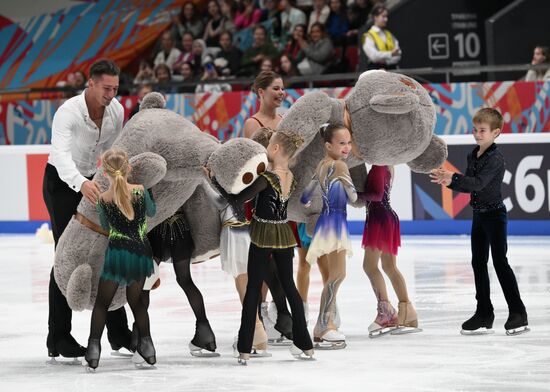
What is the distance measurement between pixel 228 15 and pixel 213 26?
293 millimetres

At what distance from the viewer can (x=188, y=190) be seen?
19.4 feet

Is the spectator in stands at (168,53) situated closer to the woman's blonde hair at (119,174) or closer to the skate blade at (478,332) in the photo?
the skate blade at (478,332)

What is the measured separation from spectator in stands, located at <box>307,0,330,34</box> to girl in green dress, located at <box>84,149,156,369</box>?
28.8ft

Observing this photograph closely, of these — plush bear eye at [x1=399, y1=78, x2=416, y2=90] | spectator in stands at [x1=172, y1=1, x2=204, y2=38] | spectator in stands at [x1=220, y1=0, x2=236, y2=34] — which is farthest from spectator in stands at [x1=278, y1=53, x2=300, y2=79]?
plush bear eye at [x1=399, y1=78, x2=416, y2=90]

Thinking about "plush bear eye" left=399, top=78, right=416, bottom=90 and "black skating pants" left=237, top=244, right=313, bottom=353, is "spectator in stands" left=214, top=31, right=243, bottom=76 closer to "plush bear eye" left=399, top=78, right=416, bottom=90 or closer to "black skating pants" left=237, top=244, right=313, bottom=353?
"plush bear eye" left=399, top=78, right=416, bottom=90

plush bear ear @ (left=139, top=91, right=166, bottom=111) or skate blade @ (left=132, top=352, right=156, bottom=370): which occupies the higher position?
plush bear ear @ (left=139, top=91, right=166, bottom=111)

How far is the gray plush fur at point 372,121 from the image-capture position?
240 inches

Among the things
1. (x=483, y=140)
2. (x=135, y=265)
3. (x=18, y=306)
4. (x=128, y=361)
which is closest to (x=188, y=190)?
(x=135, y=265)

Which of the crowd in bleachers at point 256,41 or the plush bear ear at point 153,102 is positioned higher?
the crowd in bleachers at point 256,41

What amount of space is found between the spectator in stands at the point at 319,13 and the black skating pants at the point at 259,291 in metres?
8.71

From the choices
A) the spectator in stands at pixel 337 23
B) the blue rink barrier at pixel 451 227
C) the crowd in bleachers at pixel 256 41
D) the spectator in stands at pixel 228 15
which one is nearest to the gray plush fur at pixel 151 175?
the blue rink barrier at pixel 451 227

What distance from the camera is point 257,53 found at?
47.5 ft

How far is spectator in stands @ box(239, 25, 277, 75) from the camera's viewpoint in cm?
1437

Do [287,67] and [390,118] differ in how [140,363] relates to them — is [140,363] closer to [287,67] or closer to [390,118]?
[390,118]
